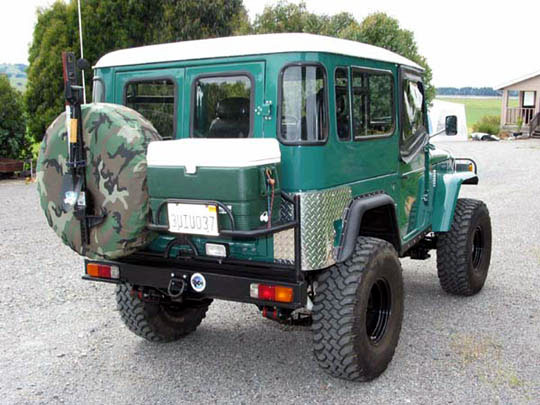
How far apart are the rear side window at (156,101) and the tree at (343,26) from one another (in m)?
13.5

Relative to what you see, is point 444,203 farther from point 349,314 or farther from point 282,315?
point 282,315

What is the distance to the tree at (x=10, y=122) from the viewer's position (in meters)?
14.2

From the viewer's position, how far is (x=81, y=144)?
11.0 feet

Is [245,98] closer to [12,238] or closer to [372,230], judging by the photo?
[372,230]

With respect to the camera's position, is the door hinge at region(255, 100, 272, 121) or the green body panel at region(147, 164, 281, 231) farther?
the door hinge at region(255, 100, 272, 121)

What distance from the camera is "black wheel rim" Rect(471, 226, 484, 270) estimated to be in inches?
231

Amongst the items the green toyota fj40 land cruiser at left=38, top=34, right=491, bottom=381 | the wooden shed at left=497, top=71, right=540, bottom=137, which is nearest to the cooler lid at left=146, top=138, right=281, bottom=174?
the green toyota fj40 land cruiser at left=38, top=34, right=491, bottom=381

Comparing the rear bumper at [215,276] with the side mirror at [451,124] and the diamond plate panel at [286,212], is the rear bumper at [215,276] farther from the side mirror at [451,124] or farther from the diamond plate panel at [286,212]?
the side mirror at [451,124]

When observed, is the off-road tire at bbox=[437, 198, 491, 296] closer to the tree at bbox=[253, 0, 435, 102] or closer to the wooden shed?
the tree at bbox=[253, 0, 435, 102]

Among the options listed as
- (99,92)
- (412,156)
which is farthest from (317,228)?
(99,92)

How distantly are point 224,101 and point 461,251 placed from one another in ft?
9.53

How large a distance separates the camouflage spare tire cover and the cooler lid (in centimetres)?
15

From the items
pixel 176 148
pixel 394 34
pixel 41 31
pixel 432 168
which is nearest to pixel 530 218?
pixel 432 168

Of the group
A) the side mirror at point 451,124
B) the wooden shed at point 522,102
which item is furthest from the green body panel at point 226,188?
the wooden shed at point 522,102
